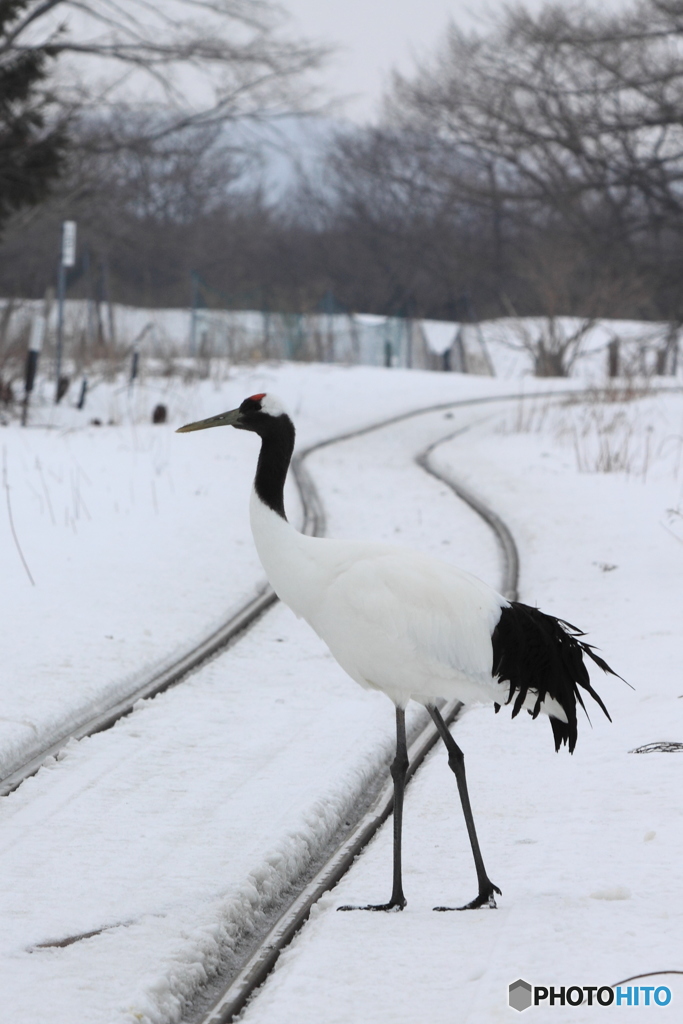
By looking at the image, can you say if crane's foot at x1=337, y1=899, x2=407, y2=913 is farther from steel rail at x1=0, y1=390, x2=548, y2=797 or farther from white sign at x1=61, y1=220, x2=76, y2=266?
white sign at x1=61, y1=220, x2=76, y2=266

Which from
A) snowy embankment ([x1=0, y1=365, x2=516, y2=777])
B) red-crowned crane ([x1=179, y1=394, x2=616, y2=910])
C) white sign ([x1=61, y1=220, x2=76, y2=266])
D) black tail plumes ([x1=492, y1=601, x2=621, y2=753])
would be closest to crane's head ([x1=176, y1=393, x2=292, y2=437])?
red-crowned crane ([x1=179, y1=394, x2=616, y2=910])

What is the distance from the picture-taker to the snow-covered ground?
10.1 feet

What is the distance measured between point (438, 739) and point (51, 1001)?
2.59 meters

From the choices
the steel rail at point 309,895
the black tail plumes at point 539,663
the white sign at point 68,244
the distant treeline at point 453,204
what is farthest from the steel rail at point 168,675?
the distant treeline at point 453,204

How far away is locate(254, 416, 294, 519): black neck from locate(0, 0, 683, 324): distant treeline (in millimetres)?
17482

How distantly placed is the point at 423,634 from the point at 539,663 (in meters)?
0.37

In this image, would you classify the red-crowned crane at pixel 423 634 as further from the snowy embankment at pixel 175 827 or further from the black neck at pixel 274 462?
the snowy embankment at pixel 175 827

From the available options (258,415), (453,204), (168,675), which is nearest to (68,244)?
(168,675)

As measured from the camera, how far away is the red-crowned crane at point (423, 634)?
3564 millimetres

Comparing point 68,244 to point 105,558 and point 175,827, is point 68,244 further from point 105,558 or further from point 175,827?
point 175,827

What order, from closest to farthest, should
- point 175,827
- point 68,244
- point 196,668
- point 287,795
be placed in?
1. point 175,827
2. point 287,795
3. point 196,668
4. point 68,244

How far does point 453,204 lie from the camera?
1590 inches

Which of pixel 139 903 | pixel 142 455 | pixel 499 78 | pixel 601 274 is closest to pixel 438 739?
pixel 139 903

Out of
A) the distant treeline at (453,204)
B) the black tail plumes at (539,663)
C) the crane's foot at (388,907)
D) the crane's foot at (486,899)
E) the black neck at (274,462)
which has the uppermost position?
the distant treeline at (453,204)
